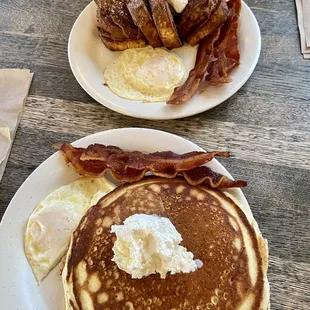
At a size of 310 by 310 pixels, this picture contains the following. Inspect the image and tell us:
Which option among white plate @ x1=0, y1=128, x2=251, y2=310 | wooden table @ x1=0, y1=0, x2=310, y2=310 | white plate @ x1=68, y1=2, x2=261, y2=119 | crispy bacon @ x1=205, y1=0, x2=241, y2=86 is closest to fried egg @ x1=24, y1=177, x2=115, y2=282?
white plate @ x1=0, y1=128, x2=251, y2=310

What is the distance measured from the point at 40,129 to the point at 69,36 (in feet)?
1.63

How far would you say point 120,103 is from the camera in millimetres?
1759

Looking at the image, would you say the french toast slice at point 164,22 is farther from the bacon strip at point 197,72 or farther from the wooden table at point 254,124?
the wooden table at point 254,124

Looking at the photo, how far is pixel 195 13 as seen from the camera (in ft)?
6.06

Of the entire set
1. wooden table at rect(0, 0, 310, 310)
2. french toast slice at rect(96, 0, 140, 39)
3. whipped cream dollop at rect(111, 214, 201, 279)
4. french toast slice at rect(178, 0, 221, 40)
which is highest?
french toast slice at rect(96, 0, 140, 39)

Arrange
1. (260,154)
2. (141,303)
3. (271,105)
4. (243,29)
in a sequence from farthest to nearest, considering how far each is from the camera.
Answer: (243,29) → (271,105) → (260,154) → (141,303)

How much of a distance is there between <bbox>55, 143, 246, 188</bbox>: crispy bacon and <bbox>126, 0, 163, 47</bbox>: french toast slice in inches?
22.3

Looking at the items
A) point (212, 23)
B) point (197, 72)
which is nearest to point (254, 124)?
point (197, 72)

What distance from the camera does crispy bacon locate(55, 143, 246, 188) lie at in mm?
1464

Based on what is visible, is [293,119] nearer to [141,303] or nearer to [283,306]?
[283,306]

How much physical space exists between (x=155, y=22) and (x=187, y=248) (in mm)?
965

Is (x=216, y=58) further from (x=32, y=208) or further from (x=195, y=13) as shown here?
(x=32, y=208)

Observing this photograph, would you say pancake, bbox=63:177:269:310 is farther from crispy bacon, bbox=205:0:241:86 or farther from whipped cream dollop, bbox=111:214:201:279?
crispy bacon, bbox=205:0:241:86

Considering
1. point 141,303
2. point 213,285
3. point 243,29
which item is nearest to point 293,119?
point 243,29
